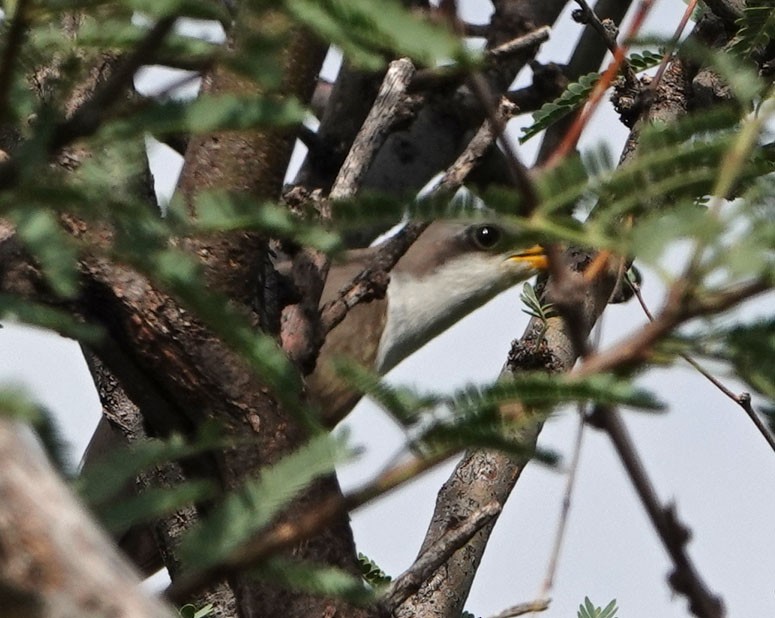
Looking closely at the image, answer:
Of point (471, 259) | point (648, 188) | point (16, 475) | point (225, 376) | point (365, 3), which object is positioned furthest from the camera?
point (471, 259)

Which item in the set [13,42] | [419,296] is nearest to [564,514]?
[13,42]

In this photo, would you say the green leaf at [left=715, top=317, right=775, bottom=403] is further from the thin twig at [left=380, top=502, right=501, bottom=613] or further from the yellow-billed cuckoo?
the yellow-billed cuckoo

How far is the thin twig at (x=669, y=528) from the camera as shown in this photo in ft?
3.73

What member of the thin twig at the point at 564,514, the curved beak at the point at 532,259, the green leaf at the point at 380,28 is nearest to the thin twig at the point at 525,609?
the thin twig at the point at 564,514

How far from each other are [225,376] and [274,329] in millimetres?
273

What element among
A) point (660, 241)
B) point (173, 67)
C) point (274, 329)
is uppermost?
point (274, 329)

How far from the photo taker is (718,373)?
132cm

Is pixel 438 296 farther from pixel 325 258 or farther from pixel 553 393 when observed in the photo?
pixel 553 393

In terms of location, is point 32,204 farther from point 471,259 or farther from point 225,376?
point 471,259

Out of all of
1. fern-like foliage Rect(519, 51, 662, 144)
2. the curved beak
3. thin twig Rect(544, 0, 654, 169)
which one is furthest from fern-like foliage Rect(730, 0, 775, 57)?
the curved beak

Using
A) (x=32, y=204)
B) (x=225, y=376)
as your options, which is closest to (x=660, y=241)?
(x=32, y=204)

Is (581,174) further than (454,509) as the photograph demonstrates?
No

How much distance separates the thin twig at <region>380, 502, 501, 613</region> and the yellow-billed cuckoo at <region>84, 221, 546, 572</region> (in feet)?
3.56

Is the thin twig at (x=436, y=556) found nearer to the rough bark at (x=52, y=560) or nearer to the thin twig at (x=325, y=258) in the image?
the thin twig at (x=325, y=258)
